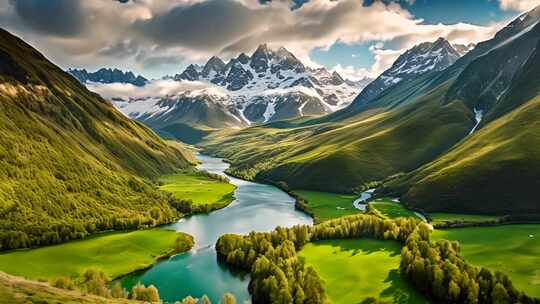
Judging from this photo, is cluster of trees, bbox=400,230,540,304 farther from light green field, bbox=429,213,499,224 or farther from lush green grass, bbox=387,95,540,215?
lush green grass, bbox=387,95,540,215

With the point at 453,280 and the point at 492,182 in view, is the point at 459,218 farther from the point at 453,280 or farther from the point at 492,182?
Result: the point at 453,280

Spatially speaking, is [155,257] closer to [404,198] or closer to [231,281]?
[231,281]

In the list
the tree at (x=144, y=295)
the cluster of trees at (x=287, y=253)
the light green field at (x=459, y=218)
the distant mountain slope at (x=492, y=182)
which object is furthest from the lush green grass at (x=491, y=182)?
the tree at (x=144, y=295)

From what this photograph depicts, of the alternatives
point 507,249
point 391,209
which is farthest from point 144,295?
point 391,209

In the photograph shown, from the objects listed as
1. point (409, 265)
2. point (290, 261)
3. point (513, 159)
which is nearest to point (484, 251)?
point (409, 265)

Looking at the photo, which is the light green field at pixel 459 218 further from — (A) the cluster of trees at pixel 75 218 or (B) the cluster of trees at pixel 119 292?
(B) the cluster of trees at pixel 119 292
